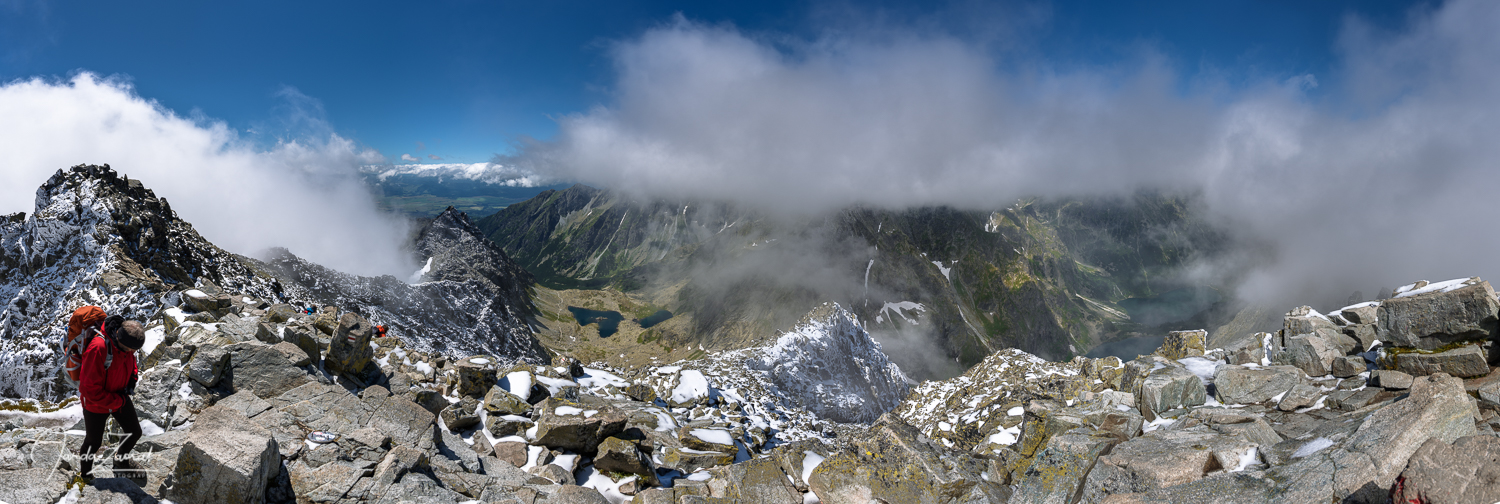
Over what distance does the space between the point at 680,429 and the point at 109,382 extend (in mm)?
21227

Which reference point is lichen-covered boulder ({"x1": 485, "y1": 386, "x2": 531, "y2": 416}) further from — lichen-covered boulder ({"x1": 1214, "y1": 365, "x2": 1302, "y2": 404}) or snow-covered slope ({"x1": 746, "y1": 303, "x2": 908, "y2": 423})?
snow-covered slope ({"x1": 746, "y1": 303, "x2": 908, "y2": 423})

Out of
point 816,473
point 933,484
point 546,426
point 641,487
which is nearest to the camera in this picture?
point 933,484

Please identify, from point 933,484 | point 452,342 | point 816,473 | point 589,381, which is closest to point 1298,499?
point 933,484

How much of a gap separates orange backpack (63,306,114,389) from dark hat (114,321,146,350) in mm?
414

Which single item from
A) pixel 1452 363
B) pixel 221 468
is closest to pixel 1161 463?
pixel 1452 363

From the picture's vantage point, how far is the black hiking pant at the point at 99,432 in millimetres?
10828

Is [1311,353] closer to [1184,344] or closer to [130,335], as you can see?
[1184,344]

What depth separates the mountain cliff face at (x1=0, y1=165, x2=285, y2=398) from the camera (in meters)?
28.9

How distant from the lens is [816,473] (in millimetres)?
17453

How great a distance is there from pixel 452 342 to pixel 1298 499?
506 feet

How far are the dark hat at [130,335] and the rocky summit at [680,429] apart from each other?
229 cm

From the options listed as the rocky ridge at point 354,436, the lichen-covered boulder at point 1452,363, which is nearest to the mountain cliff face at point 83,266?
the rocky ridge at point 354,436

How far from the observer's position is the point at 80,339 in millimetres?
11375

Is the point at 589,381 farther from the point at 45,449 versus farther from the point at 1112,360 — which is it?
the point at 1112,360
